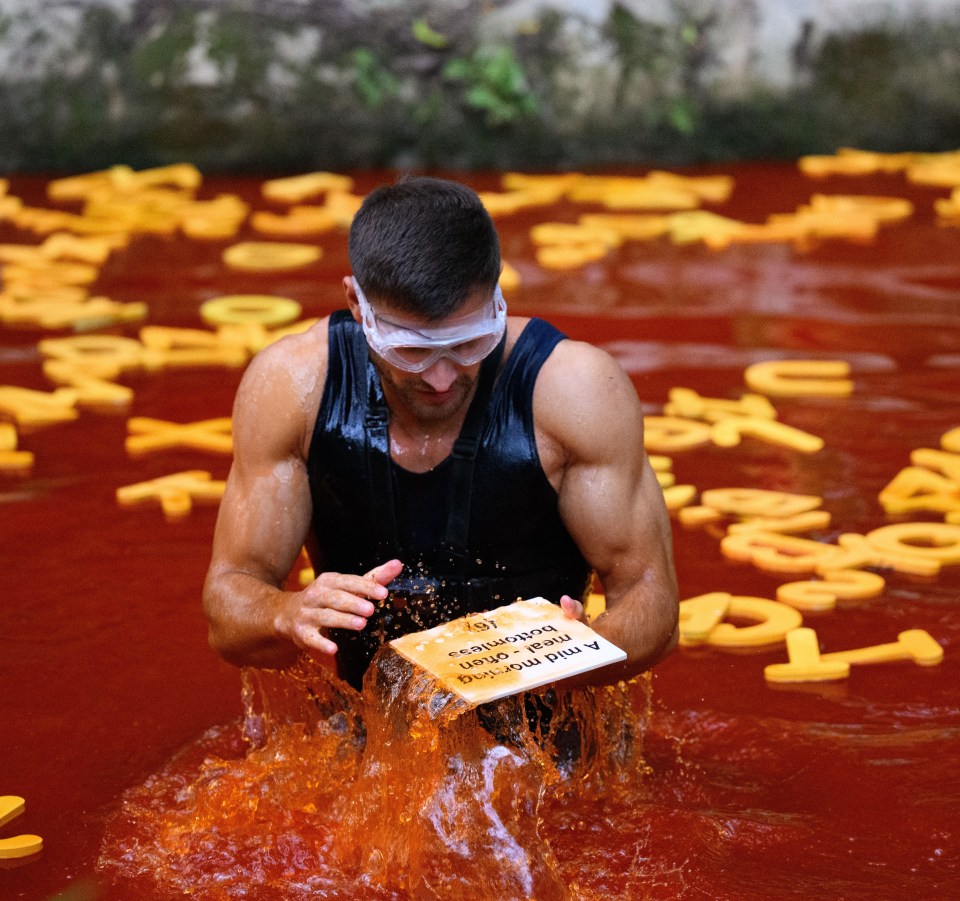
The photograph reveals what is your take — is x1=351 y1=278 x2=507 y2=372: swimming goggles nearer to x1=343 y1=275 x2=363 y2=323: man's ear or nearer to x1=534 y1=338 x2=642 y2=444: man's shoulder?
x1=343 y1=275 x2=363 y2=323: man's ear

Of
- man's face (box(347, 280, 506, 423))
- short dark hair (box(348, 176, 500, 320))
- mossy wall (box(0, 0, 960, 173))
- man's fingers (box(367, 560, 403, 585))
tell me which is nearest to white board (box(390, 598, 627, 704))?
man's fingers (box(367, 560, 403, 585))

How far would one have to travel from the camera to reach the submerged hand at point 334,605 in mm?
3314

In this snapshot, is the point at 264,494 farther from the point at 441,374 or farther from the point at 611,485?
the point at 611,485

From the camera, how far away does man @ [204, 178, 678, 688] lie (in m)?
3.76

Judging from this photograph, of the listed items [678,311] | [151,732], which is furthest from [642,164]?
[151,732]

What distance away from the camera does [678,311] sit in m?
8.22

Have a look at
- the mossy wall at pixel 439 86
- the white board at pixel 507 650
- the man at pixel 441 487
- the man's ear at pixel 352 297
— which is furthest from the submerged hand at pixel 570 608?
the mossy wall at pixel 439 86

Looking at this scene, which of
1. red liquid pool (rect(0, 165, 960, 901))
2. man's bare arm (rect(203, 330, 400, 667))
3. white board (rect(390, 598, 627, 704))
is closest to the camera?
white board (rect(390, 598, 627, 704))

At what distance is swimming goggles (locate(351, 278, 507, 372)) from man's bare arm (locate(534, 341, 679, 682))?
0.28m

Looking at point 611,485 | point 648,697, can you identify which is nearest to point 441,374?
point 611,485

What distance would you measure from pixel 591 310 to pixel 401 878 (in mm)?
4955

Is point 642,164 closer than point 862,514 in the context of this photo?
No

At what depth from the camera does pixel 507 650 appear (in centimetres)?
342

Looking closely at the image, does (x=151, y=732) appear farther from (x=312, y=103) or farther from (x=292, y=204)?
(x=312, y=103)
